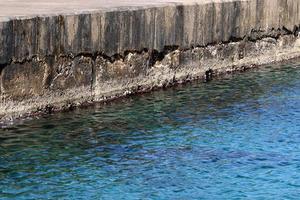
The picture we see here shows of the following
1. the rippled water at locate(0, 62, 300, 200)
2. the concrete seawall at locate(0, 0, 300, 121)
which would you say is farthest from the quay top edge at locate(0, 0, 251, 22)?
the rippled water at locate(0, 62, 300, 200)

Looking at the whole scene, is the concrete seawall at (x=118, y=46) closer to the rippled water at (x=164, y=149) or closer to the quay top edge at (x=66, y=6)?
the quay top edge at (x=66, y=6)

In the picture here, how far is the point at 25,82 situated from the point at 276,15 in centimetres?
513

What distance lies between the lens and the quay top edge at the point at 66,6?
358 inches

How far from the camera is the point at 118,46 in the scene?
394 inches

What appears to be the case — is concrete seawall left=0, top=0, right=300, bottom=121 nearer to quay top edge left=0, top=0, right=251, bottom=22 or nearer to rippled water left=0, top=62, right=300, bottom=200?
quay top edge left=0, top=0, right=251, bottom=22

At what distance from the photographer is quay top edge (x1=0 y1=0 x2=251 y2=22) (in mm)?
9102

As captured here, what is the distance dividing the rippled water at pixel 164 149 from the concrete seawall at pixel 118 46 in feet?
0.74

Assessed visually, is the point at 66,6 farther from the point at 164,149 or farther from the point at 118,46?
the point at 164,149

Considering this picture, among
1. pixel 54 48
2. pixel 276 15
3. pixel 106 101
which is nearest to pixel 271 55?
pixel 276 15

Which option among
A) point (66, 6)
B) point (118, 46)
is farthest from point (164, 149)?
point (66, 6)

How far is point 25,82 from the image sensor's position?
8812 millimetres

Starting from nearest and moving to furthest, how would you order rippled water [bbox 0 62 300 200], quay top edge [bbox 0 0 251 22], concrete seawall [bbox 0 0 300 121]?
rippled water [bbox 0 62 300 200], concrete seawall [bbox 0 0 300 121], quay top edge [bbox 0 0 251 22]

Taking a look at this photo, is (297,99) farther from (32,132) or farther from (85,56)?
(32,132)

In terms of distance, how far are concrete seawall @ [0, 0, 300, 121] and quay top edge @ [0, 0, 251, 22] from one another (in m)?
0.01
